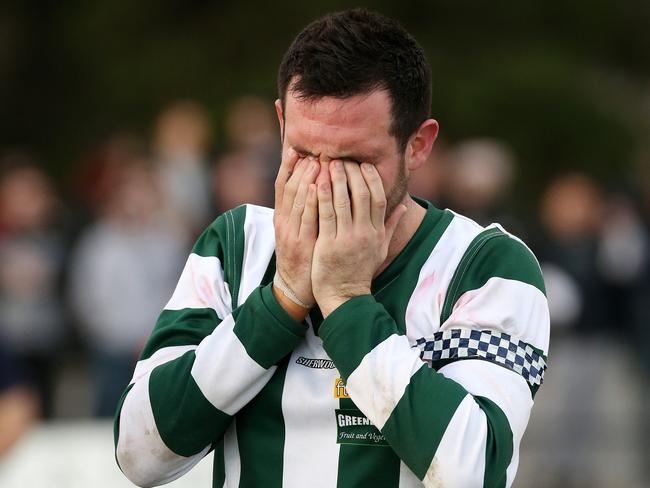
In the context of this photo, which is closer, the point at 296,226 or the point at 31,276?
the point at 296,226

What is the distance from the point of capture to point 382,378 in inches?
118

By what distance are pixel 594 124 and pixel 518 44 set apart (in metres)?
1.69

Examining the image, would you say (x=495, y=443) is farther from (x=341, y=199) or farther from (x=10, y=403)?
(x=10, y=403)

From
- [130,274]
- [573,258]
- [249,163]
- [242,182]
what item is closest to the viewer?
[242,182]

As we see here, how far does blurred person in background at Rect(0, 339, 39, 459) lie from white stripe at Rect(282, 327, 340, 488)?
9.59 ft

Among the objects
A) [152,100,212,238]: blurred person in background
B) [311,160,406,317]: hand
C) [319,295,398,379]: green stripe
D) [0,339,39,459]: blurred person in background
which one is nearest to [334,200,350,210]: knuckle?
[311,160,406,317]: hand

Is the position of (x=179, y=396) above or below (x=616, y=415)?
above

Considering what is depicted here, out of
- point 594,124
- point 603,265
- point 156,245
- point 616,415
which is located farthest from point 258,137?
point 594,124

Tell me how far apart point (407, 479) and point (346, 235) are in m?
0.63

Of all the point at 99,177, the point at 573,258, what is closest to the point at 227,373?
the point at 573,258

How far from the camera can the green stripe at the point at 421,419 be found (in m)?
2.97

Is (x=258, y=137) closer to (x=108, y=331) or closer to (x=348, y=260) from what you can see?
(x=108, y=331)

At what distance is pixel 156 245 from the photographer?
10.0m

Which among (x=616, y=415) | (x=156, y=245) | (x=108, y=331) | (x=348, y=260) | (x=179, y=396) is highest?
(x=348, y=260)
